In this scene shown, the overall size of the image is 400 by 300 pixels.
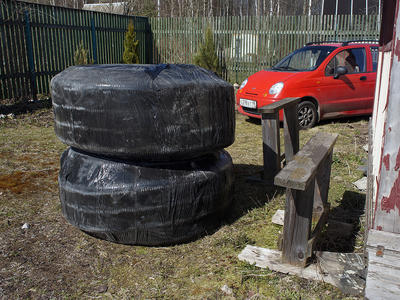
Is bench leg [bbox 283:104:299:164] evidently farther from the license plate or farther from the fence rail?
the fence rail

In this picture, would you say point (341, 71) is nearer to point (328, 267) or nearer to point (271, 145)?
point (271, 145)

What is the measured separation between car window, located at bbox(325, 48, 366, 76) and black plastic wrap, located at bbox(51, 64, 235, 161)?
530 centimetres

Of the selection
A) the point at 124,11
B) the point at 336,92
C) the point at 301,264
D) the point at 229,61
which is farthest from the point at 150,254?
the point at 124,11

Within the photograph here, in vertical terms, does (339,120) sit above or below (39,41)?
below

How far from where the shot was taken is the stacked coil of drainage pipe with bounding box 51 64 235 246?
2.67m

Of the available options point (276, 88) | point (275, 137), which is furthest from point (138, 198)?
point (276, 88)

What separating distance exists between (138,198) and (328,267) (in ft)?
4.69

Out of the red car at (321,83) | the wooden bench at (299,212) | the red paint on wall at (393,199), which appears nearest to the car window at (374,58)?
the red car at (321,83)

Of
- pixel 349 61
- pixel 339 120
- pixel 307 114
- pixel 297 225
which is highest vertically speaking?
pixel 349 61

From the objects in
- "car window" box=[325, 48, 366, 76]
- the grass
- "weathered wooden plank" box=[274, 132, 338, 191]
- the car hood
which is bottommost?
the grass

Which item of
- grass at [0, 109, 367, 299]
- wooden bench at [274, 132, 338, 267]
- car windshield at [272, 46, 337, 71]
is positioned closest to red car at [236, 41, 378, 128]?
car windshield at [272, 46, 337, 71]

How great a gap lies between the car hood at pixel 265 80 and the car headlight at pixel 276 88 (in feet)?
0.27

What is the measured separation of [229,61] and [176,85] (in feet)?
38.2

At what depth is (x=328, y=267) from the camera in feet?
8.41
